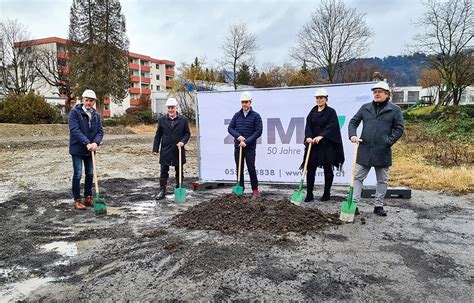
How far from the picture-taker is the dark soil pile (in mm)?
4809

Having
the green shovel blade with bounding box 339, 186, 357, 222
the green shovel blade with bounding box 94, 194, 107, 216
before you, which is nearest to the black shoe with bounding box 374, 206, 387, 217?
the green shovel blade with bounding box 339, 186, 357, 222

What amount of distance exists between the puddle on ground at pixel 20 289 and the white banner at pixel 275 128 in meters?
4.95

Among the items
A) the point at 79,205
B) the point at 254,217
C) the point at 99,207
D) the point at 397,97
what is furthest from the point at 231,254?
the point at 397,97

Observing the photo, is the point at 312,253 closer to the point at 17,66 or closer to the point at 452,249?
the point at 452,249

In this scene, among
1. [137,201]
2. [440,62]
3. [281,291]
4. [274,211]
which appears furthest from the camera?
[440,62]

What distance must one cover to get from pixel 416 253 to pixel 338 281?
127 centimetres

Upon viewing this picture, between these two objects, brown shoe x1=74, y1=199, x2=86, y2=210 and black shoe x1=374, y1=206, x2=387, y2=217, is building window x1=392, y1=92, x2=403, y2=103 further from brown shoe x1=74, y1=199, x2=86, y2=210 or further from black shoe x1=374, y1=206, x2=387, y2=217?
brown shoe x1=74, y1=199, x2=86, y2=210

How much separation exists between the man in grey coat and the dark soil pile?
32.7 inches

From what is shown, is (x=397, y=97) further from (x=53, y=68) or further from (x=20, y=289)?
(x=20, y=289)

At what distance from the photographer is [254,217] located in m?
5.05

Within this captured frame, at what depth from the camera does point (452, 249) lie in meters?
4.15

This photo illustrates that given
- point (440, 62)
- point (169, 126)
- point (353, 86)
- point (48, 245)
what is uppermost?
point (440, 62)

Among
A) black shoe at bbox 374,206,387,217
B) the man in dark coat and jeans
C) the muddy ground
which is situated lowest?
the muddy ground

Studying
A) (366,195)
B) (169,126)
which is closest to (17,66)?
(169,126)
